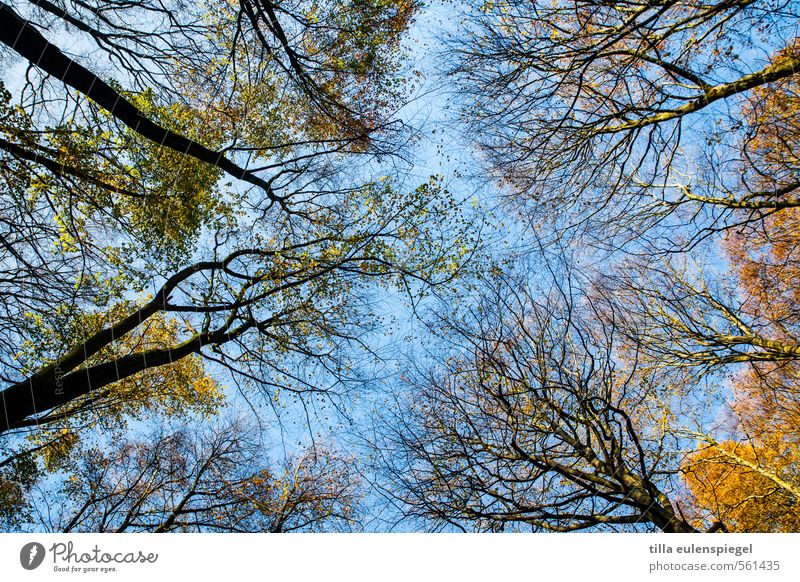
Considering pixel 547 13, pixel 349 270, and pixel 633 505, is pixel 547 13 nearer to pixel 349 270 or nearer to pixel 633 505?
pixel 349 270

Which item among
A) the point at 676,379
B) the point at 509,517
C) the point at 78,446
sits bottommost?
the point at 509,517

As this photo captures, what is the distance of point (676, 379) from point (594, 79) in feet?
11.4

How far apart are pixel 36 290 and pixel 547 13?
18.8 ft

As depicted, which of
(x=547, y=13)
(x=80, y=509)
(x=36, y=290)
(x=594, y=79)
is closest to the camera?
(x=547, y=13)

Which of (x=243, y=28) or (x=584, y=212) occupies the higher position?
(x=243, y=28)

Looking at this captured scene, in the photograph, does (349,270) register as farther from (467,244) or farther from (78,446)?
(78,446)

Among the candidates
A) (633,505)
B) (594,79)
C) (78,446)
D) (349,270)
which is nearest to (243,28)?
(349,270)

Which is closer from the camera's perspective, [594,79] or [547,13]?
[547,13]

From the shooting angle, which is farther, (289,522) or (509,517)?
(289,522)
